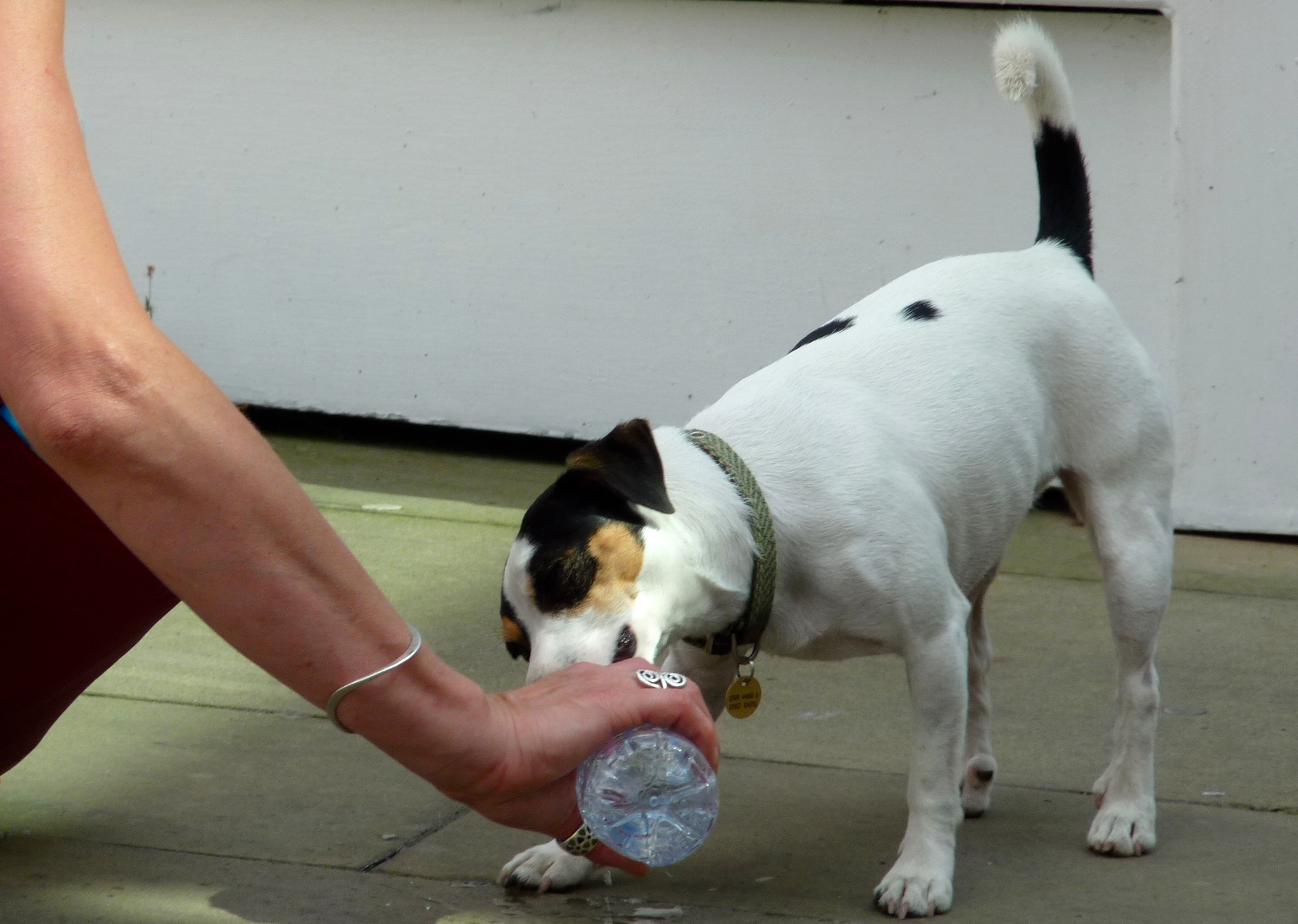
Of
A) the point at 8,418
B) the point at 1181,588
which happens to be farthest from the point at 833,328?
the point at 1181,588

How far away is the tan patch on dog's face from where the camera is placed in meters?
2.60

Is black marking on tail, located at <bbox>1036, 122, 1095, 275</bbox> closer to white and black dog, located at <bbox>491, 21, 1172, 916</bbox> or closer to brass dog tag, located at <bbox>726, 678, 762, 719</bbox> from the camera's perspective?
white and black dog, located at <bbox>491, 21, 1172, 916</bbox>

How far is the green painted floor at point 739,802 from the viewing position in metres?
2.81

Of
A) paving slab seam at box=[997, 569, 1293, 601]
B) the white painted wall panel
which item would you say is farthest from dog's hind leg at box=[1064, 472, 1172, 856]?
the white painted wall panel

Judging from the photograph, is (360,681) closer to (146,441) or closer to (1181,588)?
(146,441)

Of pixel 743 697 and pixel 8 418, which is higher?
pixel 8 418

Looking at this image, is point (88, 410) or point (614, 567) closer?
point (88, 410)

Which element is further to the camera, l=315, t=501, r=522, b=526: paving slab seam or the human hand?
l=315, t=501, r=522, b=526: paving slab seam

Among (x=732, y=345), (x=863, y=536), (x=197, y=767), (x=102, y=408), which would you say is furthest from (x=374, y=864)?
(x=732, y=345)

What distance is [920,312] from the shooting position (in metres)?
3.36

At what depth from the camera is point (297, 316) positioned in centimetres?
691

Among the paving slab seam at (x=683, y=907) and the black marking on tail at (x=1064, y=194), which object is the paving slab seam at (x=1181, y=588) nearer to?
the black marking on tail at (x=1064, y=194)

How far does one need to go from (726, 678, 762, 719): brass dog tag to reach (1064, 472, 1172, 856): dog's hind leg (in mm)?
830

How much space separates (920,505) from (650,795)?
0.89 metres
